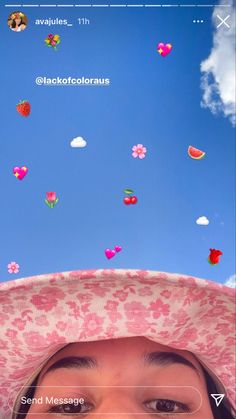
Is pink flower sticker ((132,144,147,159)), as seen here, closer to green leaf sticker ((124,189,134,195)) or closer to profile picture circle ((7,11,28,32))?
green leaf sticker ((124,189,134,195))

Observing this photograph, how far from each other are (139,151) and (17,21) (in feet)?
1.36

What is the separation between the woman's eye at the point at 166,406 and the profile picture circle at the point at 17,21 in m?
0.91

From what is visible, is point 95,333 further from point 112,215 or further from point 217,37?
point 217,37

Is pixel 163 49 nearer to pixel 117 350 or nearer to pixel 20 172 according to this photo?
pixel 20 172

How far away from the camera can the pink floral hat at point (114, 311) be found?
49cm

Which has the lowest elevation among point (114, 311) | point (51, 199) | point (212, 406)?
point (212, 406)

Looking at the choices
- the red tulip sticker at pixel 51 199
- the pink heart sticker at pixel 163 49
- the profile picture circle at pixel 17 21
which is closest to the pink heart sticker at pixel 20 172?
the red tulip sticker at pixel 51 199

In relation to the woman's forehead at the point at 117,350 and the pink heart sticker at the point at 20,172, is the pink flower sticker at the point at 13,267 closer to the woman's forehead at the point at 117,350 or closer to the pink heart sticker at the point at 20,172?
the pink heart sticker at the point at 20,172

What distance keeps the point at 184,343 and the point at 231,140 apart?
2.44ft

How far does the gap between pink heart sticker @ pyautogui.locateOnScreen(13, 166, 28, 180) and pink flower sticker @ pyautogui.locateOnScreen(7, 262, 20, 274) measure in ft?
0.66

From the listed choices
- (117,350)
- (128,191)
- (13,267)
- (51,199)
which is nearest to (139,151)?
(128,191)

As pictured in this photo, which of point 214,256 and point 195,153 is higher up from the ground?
point 195,153

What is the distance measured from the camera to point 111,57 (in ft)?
3.76

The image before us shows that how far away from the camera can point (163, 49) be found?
1.18 m
